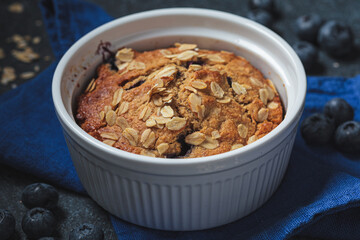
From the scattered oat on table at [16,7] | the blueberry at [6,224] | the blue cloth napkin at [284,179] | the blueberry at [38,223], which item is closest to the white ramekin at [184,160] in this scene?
the blue cloth napkin at [284,179]

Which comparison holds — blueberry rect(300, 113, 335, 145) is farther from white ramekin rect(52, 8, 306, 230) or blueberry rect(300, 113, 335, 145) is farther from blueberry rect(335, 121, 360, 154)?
white ramekin rect(52, 8, 306, 230)

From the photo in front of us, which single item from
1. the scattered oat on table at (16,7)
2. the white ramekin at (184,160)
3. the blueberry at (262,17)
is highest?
the white ramekin at (184,160)

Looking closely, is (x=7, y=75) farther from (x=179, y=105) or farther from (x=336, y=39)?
(x=336, y=39)

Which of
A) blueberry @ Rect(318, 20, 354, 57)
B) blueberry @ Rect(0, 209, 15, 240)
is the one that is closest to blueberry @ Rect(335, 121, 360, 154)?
blueberry @ Rect(318, 20, 354, 57)

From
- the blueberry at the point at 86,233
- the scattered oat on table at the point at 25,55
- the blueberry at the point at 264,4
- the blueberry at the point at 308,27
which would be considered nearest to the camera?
the blueberry at the point at 86,233

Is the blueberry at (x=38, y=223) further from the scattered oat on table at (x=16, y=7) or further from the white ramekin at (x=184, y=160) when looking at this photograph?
the scattered oat on table at (x=16, y=7)

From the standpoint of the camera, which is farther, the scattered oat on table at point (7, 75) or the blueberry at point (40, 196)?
the scattered oat on table at point (7, 75)

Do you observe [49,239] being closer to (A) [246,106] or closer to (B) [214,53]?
(A) [246,106]
